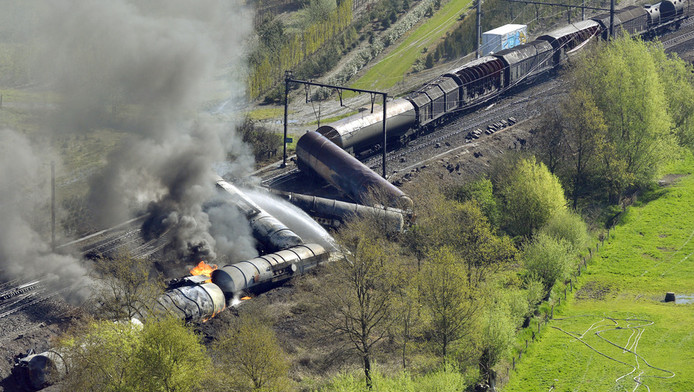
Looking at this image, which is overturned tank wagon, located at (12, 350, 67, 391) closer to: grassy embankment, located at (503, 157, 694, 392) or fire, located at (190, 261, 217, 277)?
fire, located at (190, 261, 217, 277)

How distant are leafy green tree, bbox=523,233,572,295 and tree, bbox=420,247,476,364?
953 cm

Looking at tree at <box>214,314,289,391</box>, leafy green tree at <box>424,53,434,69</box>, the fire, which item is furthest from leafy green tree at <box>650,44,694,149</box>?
tree at <box>214,314,289,391</box>

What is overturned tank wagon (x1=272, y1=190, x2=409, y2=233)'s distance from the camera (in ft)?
159

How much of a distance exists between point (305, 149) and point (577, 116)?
804 inches

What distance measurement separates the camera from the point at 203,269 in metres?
44.1

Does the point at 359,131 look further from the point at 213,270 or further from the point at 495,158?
the point at 213,270

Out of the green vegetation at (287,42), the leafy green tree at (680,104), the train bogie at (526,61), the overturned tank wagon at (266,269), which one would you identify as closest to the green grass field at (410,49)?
the green vegetation at (287,42)

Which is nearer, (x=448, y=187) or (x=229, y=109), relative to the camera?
(x=448, y=187)

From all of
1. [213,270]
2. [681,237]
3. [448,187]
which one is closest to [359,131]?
[448,187]

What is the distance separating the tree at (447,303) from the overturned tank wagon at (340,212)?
1154 centimetres

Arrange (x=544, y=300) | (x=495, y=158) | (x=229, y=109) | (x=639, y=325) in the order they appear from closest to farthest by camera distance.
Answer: (x=639, y=325) → (x=544, y=300) → (x=495, y=158) → (x=229, y=109)

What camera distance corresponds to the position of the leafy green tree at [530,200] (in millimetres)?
50094

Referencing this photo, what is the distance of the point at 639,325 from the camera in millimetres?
42000

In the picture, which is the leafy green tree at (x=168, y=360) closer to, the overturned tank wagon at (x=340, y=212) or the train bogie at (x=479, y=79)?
the overturned tank wagon at (x=340, y=212)
